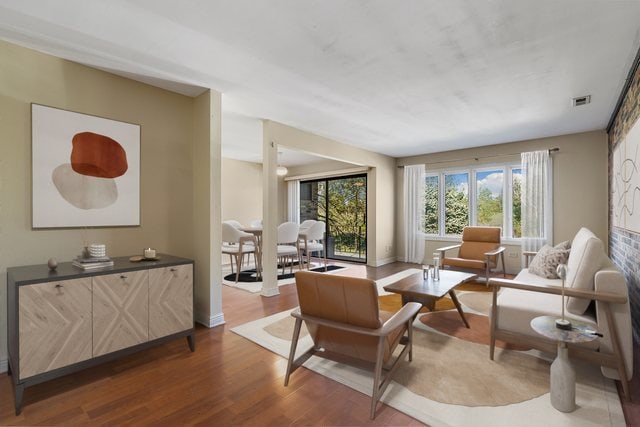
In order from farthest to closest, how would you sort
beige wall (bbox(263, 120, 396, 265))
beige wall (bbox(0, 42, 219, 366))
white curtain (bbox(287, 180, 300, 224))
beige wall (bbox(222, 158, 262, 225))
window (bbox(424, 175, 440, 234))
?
white curtain (bbox(287, 180, 300, 224))
beige wall (bbox(222, 158, 262, 225))
window (bbox(424, 175, 440, 234))
beige wall (bbox(263, 120, 396, 265))
beige wall (bbox(0, 42, 219, 366))

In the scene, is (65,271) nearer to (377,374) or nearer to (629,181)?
(377,374)

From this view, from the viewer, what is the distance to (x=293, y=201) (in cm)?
808

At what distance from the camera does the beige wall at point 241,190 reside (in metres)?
6.62

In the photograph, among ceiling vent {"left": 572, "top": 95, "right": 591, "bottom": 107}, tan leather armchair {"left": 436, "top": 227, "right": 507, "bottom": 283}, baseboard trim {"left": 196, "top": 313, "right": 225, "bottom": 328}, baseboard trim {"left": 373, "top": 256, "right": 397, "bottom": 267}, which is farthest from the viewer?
baseboard trim {"left": 373, "top": 256, "right": 397, "bottom": 267}

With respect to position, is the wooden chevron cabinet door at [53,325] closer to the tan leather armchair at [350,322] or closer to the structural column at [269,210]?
the tan leather armchair at [350,322]

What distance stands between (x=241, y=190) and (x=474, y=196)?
4982 mm

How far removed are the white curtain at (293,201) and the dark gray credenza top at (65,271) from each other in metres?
5.49

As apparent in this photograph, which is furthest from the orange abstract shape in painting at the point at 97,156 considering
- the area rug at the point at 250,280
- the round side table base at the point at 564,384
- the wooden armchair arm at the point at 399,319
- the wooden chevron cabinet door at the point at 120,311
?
the round side table base at the point at 564,384

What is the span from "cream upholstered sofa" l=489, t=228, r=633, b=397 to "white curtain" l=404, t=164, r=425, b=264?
3.94m

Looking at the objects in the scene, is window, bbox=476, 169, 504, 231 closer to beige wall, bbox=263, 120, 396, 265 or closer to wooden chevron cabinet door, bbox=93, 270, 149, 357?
beige wall, bbox=263, 120, 396, 265

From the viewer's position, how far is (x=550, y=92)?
3133mm

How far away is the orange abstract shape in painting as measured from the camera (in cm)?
250

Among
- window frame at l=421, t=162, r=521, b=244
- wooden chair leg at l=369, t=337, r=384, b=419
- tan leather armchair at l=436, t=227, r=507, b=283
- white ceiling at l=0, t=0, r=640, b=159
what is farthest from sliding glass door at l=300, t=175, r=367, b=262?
wooden chair leg at l=369, t=337, r=384, b=419

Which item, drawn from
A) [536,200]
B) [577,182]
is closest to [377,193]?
[536,200]
